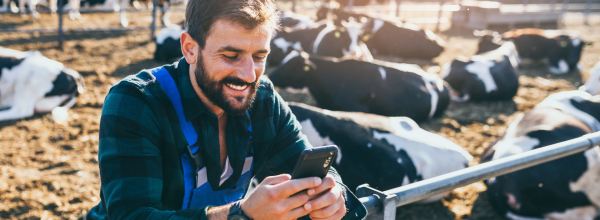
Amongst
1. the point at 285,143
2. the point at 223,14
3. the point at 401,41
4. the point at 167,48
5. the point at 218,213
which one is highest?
the point at 223,14

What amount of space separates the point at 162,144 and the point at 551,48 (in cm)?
993

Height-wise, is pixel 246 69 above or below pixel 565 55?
above

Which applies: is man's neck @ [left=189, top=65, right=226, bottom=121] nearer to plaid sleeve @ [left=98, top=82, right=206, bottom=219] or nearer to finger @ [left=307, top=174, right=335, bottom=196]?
plaid sleeve @ [left=98, top=82, right=206, bottom=219]

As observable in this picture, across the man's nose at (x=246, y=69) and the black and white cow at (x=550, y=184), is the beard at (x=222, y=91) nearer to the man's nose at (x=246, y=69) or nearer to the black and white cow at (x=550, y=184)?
the man's nose at (x=246, y=69)

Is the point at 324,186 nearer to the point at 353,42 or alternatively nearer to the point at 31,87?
the point at 31,87

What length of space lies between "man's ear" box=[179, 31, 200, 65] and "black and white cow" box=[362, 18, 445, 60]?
8.11 metres

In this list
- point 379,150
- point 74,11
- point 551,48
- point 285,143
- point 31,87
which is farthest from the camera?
point 74,11

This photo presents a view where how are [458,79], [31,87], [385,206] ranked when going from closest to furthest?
1. [385,206]
2. [31,87]
3. [458,79]

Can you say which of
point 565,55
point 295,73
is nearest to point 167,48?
point 295,73

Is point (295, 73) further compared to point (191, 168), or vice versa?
point (295, 73)

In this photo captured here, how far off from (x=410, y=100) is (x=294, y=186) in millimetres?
4792

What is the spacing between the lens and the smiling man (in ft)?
4.63

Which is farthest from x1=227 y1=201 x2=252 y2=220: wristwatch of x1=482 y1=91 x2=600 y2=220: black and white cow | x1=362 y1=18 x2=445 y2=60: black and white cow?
x1=362 y1=18 x2=445 y2=60: black and white cow

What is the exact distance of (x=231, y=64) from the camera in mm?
1680
